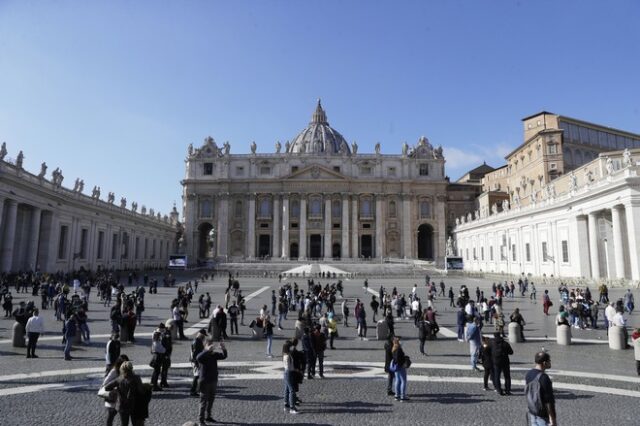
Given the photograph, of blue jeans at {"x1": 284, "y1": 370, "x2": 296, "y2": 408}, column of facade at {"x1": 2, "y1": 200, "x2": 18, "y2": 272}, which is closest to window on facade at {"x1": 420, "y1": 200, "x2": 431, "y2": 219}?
column of facade at {"x1": 2, "y1": 200, "x2": 18, "y2": 272}

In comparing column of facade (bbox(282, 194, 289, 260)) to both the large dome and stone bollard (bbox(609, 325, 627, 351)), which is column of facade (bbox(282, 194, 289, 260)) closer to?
the large dome

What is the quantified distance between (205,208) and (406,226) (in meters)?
32.6

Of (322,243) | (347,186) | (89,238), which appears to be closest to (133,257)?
(89,238)

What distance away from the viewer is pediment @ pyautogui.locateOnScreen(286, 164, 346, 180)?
6444 centimetres

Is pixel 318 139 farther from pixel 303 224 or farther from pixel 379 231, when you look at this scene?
pixel 379 231

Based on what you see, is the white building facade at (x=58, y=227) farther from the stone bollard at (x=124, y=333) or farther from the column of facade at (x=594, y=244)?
the column of facade at (x=594, y=244)

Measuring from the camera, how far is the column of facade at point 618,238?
25.5m

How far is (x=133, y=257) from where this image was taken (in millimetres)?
49500

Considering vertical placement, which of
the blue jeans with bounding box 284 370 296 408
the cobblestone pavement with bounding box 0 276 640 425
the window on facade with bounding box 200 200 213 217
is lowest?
the cobblestone pavement with bounding box 0 276 640 425

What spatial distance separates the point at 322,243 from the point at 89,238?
35.0m

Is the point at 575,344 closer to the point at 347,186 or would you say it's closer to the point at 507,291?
the point at 507,291

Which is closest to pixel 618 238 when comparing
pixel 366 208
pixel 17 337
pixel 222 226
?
pixel 17 337

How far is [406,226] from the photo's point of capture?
64.9m

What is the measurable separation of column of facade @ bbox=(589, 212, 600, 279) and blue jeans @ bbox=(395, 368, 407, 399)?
2791 cm
